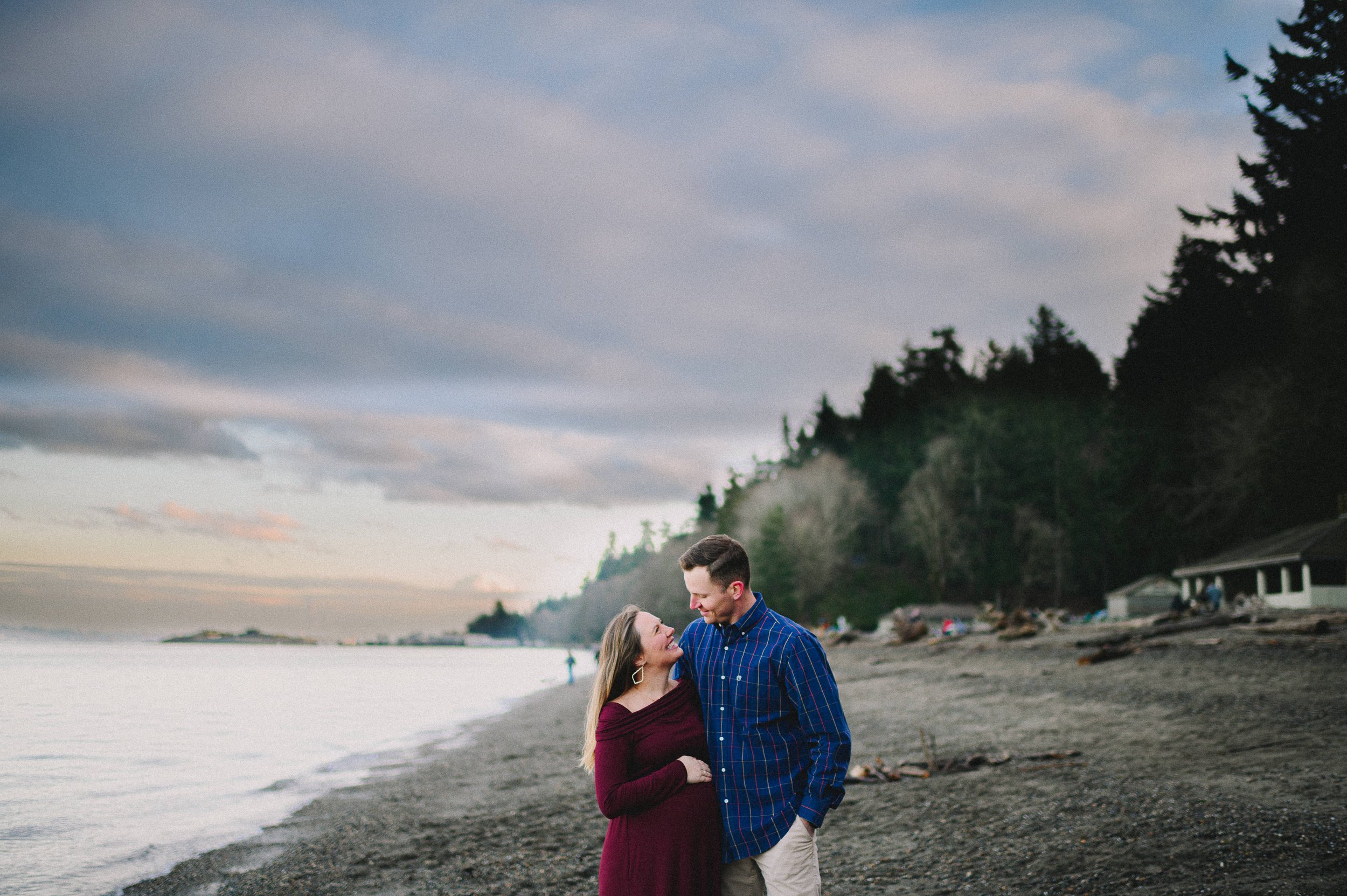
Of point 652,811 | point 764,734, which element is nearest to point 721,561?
point 764,734

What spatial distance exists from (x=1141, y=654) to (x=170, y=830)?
18.9 meters

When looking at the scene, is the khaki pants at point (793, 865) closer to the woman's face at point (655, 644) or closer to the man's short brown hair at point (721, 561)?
the woman's face at point (655, 644)

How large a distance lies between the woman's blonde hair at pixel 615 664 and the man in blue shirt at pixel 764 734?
291 millimetres

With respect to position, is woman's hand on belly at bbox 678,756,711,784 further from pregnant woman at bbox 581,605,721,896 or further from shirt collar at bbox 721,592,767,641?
shirt collar at bbox 721,592,767,641

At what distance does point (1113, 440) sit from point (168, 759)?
180 feet

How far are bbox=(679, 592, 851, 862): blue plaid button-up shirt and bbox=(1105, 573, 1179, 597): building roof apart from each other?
1820 inches

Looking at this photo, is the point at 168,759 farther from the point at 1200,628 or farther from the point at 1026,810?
the point at 1200,628

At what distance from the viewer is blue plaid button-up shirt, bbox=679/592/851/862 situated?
352 cm

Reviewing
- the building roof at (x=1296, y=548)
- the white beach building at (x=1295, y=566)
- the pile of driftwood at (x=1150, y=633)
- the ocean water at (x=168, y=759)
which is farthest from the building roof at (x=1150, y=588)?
the ocean water at (x=168, y=759)

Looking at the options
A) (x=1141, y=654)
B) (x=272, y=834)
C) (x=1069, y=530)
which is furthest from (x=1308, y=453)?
(x=272, y=834)

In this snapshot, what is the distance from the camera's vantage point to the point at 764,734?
359 cm

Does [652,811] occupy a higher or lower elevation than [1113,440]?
lower

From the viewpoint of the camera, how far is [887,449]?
77625mm

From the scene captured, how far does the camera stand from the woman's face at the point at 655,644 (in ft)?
11.7
